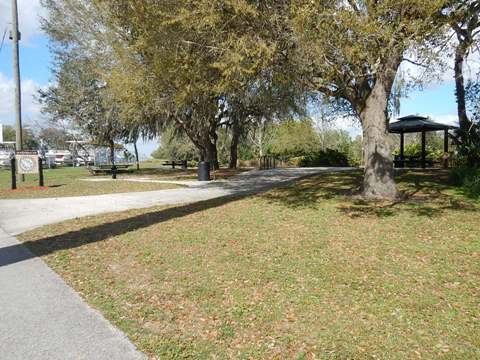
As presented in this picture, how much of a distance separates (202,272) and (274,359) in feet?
7.76

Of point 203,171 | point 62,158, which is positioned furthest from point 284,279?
point 62,158

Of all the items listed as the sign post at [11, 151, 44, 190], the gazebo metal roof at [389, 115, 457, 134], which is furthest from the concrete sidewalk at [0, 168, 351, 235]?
the gazebo metal roof at [389, 115, 457, 134]

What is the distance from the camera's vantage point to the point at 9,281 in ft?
17.0

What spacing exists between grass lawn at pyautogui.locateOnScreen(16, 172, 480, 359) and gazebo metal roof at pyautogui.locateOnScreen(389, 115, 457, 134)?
42.6ft

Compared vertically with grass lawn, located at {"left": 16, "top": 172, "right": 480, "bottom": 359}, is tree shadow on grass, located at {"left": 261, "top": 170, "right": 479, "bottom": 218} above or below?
above

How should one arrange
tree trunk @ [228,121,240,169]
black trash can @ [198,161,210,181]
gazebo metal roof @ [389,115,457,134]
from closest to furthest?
black trash can @ [198,161,210,181], gazebo metal roof @ [389,115,457,134], tree trunk @ [228,121,240,169]

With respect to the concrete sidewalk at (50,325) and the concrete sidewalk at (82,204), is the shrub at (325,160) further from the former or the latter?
the concrete sidewalk at (50,325)

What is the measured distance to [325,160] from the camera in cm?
3133

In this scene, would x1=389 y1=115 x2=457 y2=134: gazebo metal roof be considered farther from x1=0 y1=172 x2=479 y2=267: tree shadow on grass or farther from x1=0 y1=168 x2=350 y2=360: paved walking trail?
x1=0 y1=168 x2=350 y2=360: paved walking trail

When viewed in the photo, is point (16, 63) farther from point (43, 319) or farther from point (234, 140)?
point (43, 319)

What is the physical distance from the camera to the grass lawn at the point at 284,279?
3521 millimetres

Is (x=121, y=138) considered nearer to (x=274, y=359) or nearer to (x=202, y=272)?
(x=202, y=272)

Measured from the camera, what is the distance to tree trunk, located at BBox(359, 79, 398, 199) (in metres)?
11.1

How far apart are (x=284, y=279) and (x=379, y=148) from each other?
23.7 feet
